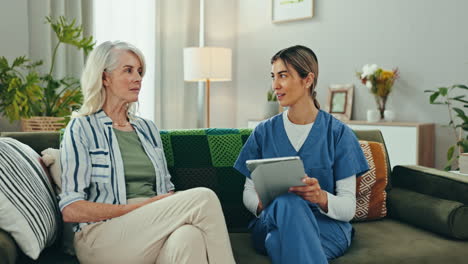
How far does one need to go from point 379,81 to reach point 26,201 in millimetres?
2970

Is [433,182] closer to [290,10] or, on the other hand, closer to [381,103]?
[381,103]

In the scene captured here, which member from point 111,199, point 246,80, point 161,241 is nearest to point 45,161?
point 111,199

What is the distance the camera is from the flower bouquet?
3832 mm

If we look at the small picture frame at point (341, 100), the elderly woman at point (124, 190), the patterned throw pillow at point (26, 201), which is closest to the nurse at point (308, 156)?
the elderly woman at point (124, 190)

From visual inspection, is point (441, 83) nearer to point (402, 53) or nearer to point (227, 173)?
point (402, 53)

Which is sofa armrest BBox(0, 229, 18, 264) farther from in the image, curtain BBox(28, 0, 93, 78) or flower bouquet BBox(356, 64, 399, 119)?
flower bouquet BBox(356, 64, 399, 119)

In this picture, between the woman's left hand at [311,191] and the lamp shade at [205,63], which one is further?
the lamp shade at [205,63]

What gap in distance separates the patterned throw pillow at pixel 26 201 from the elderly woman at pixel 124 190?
0.25 ft

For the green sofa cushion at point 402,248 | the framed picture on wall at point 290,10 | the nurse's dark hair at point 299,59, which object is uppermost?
the framed picture on wall at point 290,10

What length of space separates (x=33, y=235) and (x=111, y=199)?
0.96 ft

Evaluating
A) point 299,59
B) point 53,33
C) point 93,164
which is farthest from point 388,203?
point 53,33

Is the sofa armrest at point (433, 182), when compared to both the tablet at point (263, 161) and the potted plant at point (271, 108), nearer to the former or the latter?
the tablet at point (263, 161)

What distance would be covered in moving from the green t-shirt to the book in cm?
44

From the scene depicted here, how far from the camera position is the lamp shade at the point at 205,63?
4.33 meters
